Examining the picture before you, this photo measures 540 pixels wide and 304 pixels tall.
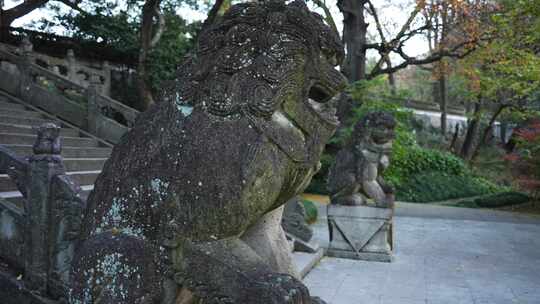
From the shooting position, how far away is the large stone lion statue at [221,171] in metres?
2.18

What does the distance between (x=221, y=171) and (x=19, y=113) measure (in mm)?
9129

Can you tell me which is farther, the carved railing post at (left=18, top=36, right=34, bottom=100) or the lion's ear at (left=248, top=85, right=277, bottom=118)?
the carved railing post at (left=18, top=36, right=34, bottom=100)

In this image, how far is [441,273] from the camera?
688cm

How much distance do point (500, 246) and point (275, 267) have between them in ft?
26.4

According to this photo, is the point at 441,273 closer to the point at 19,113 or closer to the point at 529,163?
the point at 19,113

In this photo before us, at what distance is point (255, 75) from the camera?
7.70 ft

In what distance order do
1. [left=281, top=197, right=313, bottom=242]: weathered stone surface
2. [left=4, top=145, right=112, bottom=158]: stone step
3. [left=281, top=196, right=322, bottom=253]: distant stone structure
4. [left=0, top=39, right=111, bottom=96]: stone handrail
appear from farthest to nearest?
[left=0, top=39, right=111, bottom=96]: stone handrail → [left=4, top=145, right=112, bottom=158]: stone step → [left=281, top=197, right=313, bottom=242]: weathered stone surface → [left=281, top=196, right=322, bottom=253]: distant stone structure

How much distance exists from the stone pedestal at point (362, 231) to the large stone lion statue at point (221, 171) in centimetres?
517

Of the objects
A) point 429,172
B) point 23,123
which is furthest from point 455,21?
point 23,123

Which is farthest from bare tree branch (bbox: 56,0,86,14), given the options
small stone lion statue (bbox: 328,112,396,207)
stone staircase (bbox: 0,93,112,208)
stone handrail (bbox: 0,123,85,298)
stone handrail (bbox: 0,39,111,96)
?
stone handrail (bbox: 0,123,85,298)

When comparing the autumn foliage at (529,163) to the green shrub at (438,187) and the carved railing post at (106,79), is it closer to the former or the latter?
the green shrub at (438,187)

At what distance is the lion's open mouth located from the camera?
2490 millimetres

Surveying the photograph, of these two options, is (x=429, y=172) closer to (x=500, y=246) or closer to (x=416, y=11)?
(x=416, y=11)

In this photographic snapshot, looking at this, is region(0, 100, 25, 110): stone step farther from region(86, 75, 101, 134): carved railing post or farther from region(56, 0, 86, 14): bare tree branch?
region(56, 0, 86, 14): bare tree branch
